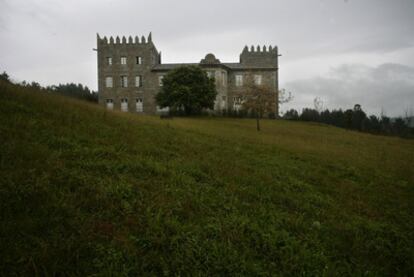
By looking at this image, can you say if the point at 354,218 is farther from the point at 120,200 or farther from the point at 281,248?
the point at 120,200

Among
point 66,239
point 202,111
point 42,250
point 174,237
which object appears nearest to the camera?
point 42,250

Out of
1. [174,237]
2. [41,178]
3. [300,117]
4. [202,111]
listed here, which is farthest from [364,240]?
[300,117]

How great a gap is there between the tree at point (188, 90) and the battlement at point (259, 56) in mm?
13028

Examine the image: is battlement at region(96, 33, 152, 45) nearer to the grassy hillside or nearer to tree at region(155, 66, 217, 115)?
tree at region(155, 66, 217, 115)

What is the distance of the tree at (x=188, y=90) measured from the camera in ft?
111

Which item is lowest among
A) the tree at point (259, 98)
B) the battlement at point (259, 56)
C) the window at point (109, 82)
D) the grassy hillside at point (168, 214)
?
the grassy hillside at point (168, 214)

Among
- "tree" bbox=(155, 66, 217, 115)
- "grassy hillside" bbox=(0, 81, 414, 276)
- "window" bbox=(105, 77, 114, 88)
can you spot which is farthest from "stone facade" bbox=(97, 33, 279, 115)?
"grassy hillside" bbox=(0, 81, 414, 276)

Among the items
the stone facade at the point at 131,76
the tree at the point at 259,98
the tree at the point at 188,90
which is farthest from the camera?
the stone facade at the point at 131,76

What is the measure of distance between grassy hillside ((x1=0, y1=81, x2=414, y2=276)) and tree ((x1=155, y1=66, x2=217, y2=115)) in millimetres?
26885

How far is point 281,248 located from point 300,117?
4188 centimetres

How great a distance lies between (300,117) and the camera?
42281 millimetres

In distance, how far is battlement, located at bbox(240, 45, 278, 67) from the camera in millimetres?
44625

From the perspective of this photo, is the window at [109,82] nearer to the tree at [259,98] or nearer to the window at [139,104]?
the window at [139,104]

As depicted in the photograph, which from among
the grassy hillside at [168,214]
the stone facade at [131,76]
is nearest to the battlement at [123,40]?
the stone facade at [131,76]
